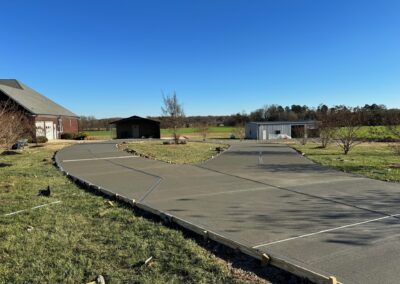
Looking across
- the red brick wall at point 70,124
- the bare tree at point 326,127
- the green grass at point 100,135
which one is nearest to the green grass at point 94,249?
the bare tree at point 326,127

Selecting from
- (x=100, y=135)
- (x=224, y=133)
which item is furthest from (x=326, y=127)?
(x=224, y=133)

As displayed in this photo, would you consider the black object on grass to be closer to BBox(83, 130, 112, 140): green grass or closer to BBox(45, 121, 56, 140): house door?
BBox(45, 121, 56, 140): house door

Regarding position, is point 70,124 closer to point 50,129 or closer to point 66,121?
point 66,121

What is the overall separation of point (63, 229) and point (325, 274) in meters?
4.03

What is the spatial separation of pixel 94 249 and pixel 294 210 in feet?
11.9

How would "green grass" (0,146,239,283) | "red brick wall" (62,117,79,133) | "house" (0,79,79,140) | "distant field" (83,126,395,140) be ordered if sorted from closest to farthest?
"green grass" (0,146,239,283), "distant field" (83,126,395,140), "house" (0,79,79,140), "red brick wall" (62,117,79,133)

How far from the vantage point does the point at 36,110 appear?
3959cm

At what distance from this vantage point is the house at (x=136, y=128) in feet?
194

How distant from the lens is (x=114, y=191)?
29.7ft

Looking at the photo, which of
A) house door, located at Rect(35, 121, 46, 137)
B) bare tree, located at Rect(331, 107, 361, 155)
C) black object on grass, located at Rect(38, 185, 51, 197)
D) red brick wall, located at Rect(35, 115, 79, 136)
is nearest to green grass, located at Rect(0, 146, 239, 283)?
black object on grass, located at Rect(38, 185, 51, 197)

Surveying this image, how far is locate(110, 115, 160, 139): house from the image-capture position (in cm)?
5912

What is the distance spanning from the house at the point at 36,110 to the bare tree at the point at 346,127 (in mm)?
25374

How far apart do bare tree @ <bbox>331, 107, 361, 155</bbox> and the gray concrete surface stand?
1334 centimetres

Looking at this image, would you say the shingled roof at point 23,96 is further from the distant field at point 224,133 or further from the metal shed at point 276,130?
the metal shed at point 276,130
